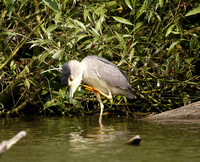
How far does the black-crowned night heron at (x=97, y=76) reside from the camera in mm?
7652

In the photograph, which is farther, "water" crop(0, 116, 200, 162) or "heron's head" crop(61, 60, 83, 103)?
"heron's head" crop(61, 60, 83, 103)

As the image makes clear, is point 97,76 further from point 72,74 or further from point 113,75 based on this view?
point 72,74

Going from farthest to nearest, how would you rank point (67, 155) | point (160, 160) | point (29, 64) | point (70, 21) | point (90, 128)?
point (29, 64) < point (70, 21) < point (90, 128) < point (67, 155) < point (160, 160)

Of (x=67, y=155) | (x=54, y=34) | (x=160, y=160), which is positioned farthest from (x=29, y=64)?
(x=160, y=160)

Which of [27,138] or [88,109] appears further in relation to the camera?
[88,109]

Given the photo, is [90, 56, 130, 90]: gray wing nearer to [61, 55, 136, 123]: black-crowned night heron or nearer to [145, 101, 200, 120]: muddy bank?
[61, 55, 136, 123]: black-crowned night heron

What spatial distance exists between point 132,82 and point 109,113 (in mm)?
1176

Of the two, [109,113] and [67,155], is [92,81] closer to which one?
[109,113]

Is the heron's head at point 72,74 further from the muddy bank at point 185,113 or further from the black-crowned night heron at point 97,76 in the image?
the muddy bank at point 185,113

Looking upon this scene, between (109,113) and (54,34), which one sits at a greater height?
(54,34)

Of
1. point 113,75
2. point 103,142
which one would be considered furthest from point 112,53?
point 103,142

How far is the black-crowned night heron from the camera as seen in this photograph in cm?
765

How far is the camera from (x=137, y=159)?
404cm

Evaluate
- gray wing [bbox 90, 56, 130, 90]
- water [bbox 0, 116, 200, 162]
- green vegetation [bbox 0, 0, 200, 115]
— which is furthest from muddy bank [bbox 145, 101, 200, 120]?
gray wing [bbox 90, 56, 130, 90]
